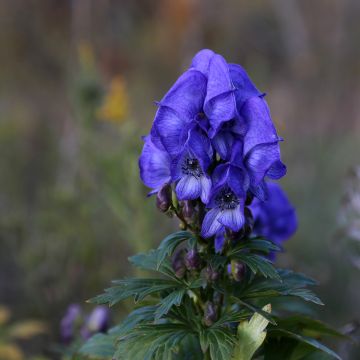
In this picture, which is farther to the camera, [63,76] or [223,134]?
[63,76]

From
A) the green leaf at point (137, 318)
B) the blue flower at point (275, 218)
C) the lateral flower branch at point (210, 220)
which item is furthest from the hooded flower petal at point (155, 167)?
the blue flower at point (275, 218)

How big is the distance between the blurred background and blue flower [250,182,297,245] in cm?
28

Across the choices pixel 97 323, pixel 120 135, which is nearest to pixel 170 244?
pixel 97 323

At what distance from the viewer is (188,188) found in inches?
38.1

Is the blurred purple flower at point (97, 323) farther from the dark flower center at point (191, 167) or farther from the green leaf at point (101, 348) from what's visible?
the dark flower center at point (191, 167)

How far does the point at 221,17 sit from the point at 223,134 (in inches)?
291

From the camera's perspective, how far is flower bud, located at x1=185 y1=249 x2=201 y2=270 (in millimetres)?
992

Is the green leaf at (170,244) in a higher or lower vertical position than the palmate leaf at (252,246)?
higher

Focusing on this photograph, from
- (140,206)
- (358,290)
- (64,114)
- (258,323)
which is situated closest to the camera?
(258,323)

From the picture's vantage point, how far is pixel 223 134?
1.00 metres

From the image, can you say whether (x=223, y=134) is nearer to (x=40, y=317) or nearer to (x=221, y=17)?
(x=40, y=317)

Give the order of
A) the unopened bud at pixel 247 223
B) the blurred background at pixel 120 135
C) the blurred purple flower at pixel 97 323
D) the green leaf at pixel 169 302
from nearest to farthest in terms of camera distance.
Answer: the green leaf at pixel 169 302
the unopened bud at pixel 247 223
the blurred purple flower at pixel 97 323
the blurred background at pixel 120 135

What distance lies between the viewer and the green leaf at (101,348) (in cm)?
112

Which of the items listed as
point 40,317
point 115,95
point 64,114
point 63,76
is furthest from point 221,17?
point 40,317
